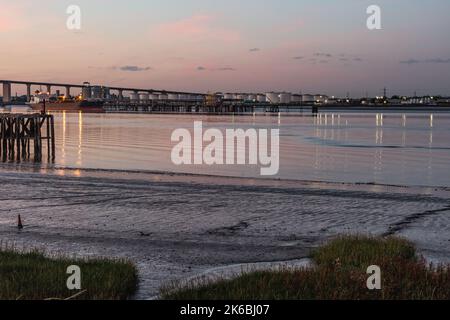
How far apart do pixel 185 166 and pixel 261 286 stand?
29.3 meters

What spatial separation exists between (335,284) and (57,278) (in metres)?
4.37

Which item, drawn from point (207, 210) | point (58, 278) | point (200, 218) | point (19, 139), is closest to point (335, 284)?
point (58, 278)

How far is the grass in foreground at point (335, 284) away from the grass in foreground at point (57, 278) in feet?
2.63

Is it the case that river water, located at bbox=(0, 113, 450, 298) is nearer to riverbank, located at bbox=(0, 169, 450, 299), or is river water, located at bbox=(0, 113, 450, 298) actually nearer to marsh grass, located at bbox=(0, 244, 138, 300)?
riverbank, located at bbox=(0, 169, 450, 299)

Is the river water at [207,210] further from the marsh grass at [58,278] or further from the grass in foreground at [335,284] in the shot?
the grass in foreground at [335,284]

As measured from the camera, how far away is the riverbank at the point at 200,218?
13.5 metres

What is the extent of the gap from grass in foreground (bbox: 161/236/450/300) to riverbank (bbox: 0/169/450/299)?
1.25 m

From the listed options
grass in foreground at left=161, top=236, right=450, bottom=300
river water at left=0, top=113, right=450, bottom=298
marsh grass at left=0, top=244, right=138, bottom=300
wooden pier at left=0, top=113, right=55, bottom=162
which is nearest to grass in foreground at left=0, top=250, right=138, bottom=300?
marsh grass at left=0, top=244, right=138, bottom=300

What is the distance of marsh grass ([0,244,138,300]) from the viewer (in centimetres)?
887

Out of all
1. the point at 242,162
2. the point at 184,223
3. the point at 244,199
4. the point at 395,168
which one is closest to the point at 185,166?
the point at 242,162

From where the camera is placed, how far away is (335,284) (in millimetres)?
9570

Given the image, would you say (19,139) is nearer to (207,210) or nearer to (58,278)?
(207,210)

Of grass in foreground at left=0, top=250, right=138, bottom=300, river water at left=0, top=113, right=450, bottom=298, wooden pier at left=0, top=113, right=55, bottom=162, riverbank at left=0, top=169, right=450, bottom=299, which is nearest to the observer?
grass in foreground at left=0, top=250, right=138, bottom=300
